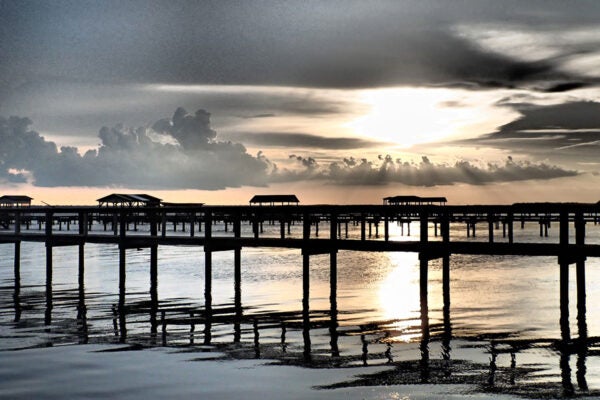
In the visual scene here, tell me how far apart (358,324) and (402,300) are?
264 inches

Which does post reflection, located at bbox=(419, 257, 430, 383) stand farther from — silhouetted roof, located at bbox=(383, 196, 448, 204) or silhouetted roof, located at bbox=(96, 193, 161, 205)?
silhouetted roof, located at bbox=(383, 196, 448, 204)

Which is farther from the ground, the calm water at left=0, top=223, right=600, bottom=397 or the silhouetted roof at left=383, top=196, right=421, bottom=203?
the silhouetted roof at left=383, top=196, right=421, bottom=203

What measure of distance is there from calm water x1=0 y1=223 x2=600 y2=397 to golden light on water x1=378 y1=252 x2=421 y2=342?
0.06 m

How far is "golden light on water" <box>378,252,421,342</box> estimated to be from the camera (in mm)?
20031

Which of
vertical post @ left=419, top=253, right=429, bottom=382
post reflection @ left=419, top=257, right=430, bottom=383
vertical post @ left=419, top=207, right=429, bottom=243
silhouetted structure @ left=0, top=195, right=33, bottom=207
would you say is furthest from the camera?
silhouetted structure @ left=0, top=195, right=33, bottom=207

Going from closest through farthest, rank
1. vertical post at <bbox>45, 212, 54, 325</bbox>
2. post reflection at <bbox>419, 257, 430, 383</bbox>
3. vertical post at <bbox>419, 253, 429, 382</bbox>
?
post reflection at <bbox>419, 257, 430, 383</bbox>
vertical post at <bbox>419, 253, 429, 382</bbox>
vertical post at <bbox>45, 212, 54, 325</bbox>

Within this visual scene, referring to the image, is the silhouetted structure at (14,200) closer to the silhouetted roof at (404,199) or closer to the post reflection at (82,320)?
the silhouetted roof at (404,199)

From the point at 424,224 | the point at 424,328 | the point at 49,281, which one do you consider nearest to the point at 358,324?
the point at 424,328

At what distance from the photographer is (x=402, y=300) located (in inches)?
1069

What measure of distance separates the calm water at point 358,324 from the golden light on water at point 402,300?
0.06 metres

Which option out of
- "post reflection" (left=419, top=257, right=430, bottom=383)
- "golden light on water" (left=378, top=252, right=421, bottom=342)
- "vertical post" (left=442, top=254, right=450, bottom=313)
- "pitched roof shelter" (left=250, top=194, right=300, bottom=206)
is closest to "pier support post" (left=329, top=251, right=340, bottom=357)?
"golden light on water" (left=378, top=252, right=421, bottom=342)

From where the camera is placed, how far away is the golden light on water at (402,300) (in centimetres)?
2003

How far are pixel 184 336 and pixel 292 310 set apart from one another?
234 inches

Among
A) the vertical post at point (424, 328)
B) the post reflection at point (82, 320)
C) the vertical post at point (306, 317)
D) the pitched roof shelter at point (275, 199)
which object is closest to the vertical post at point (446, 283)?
the vertical post at point (424, 328)
